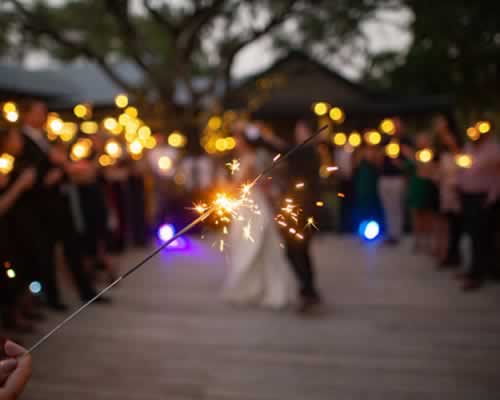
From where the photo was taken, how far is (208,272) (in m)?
5.76

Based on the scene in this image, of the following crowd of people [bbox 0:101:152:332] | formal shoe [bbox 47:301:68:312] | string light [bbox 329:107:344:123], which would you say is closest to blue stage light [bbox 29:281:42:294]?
crowd of people [bbox 0:101:152:332]

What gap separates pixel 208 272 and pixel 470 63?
4815mm

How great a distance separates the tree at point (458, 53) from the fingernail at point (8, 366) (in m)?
6.16

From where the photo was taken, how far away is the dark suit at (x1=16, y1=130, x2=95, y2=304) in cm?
401

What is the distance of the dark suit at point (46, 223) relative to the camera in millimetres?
4008

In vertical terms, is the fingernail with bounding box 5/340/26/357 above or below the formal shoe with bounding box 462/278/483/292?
above

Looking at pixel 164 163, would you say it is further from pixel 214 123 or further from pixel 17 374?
pixel 17 374

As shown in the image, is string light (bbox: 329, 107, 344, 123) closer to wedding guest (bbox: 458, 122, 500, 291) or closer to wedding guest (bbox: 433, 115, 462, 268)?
wedding guest (bbox: 433, 115, 462, 268)

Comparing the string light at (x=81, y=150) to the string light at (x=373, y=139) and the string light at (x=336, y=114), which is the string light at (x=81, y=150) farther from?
the string light at (x=336, y=114)

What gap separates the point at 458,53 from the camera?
6.71m

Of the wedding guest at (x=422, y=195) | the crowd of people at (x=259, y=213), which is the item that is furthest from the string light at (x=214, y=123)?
the wedding guest at (x=422, y=195)

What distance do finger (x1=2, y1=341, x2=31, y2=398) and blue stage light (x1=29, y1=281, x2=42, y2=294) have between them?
275 cm

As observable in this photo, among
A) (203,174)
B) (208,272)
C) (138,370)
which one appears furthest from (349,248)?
(138,370)

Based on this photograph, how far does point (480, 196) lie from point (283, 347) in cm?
250
